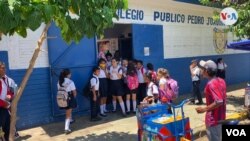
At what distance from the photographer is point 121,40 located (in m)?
12.8

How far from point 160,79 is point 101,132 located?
1990 millimetres

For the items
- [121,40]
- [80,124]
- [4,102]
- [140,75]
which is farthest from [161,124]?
[121,40]

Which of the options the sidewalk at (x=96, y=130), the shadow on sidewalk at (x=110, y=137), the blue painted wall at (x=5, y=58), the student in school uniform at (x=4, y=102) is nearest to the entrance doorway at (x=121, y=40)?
the sidewalk at (x=96, y=130)

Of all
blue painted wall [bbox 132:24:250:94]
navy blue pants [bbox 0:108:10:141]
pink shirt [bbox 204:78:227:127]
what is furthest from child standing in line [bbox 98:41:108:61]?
pink shirt [bbox 204:78:227:127]

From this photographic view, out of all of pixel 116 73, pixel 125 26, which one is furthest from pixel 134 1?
pixel 116 73

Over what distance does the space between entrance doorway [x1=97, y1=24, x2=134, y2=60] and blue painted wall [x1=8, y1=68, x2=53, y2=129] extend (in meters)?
3.87

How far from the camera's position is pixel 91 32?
3.59m

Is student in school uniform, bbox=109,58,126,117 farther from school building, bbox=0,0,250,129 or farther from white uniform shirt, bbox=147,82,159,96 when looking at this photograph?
white uniform shirt, bbox=147,82,159,96

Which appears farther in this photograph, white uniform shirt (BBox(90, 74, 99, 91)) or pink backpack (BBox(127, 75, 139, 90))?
pink backpack (BBox(127, 75, 139, 90))

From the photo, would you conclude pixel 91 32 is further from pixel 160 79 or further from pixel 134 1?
pixel 134 1

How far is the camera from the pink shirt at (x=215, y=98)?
199 inches

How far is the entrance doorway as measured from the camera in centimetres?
1247

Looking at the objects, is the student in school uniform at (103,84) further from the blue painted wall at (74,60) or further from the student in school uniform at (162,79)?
the student in school uniform at (162,79)

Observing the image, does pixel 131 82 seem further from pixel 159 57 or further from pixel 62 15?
pixel 62 15
